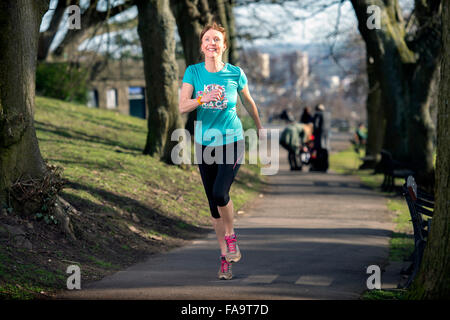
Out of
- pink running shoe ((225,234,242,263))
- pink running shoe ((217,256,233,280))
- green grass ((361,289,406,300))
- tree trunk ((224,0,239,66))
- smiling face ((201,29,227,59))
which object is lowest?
green grass ((361,289,406,300))

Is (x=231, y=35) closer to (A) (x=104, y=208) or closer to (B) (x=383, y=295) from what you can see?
(A) (x=104, y=208)

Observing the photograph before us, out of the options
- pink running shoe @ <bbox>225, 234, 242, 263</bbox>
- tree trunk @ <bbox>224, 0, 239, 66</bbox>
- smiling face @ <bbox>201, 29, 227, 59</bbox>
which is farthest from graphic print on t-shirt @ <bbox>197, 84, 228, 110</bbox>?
tree trunk @ <bbox>224, 0, 239, 66</bbox>

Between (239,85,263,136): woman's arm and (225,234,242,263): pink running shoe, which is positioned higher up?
(239,85,263,136): woman's arm

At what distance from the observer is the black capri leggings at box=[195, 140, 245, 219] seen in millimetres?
6188

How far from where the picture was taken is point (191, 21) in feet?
70.5

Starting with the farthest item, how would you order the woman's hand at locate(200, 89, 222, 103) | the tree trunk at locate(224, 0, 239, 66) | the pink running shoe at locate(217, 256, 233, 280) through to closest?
the tree trunk at locate(224, 0, 239, 66), the pink running shoe at locate(217, 256, 233, 280), the woman's hand at locate(200, 89, 222, 103)

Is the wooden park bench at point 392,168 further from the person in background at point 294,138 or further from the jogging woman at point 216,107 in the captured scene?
the jogging woman at point 216,107

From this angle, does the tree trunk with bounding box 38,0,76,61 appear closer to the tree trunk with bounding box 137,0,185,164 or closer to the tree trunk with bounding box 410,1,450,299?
the tree trunk with bounding box 137,0,185,164

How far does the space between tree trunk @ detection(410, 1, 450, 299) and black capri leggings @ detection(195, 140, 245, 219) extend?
1.67 metres

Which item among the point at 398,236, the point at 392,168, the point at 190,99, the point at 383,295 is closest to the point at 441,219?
the point at 383,295

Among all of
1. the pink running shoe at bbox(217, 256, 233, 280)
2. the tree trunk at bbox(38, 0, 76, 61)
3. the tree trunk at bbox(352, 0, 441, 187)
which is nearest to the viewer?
the pink running shoe at bbox(217, 256, 233, 280)
